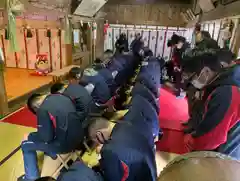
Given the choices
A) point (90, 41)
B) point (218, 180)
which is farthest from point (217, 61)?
point (90, 41)

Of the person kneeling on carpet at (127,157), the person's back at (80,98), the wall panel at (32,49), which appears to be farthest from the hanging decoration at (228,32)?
the wall panel at (32,49)

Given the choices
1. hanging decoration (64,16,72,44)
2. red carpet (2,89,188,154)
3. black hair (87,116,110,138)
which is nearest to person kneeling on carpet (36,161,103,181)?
black hair (87,116,110,138)

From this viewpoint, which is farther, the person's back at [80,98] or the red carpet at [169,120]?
the red carpet at [169,120]

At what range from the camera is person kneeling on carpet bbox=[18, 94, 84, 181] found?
5.90 ft

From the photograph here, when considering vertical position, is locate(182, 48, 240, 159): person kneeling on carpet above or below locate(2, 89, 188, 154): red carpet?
above

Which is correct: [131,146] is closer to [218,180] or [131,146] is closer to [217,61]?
[218,180]

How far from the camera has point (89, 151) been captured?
222cm

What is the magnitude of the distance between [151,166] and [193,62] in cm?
112

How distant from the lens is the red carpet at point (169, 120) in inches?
109

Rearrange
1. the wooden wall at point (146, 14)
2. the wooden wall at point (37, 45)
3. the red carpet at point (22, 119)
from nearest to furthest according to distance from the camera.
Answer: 1. the red carpet at point (22, 119)
2. the wooden wall at point (37, 45)
3. the wooden wall at point (146, 14)

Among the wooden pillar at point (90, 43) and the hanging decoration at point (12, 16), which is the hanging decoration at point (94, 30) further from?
the hanging decoration at point (12, 16)

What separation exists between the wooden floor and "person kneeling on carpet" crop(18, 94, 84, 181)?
2218mm

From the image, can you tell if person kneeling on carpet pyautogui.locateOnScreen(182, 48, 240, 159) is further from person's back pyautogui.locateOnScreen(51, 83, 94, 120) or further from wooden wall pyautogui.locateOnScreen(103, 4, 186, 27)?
wooden wall pyautogui.locateOnScreen(103, 4, 186, 27)

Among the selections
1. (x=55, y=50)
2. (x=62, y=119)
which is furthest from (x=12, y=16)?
(x=55, y=50)
